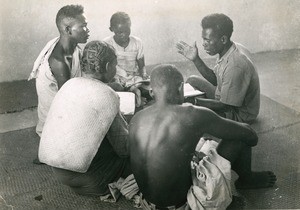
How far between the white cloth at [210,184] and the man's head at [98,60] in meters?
0.64

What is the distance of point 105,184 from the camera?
1.85 metres

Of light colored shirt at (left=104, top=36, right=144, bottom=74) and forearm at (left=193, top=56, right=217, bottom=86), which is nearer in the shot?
forearm at (left=193, top=56, right=217, bottom=86)

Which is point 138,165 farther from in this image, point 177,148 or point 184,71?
point 184,71

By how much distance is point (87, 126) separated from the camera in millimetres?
1666

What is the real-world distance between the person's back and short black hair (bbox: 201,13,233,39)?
0.89 meters

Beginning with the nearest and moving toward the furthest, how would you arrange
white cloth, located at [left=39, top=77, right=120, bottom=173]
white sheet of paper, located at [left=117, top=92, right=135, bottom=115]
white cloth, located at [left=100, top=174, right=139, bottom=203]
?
white cloth, located at [left=39, top=77, right=120, bottom=173] → white cloth, located at [left=100, top=174, right=139, bottom=203] → white sheet of paper, located at [left=117, top=92, right=135, bottom=115]

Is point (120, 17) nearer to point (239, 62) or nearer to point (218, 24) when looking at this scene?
point (218, 24)

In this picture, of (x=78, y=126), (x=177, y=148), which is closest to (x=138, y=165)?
(x=177, y=148)

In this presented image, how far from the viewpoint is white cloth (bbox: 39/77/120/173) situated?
5.47 ft

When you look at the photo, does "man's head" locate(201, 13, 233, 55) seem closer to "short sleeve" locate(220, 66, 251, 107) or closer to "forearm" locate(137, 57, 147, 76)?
"short sleeve" locate(220, 66, 251, 107)

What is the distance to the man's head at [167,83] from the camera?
1.53 m

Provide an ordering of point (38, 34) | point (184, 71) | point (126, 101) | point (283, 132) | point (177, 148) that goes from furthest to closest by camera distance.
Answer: point (184, 71) → point (38, 34) → point (283, 132) → point (126, 101) → point (177, 148)

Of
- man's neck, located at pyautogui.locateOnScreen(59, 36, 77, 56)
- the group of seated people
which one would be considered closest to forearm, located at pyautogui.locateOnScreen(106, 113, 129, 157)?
the group of seated people

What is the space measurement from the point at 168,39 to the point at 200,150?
182cm
